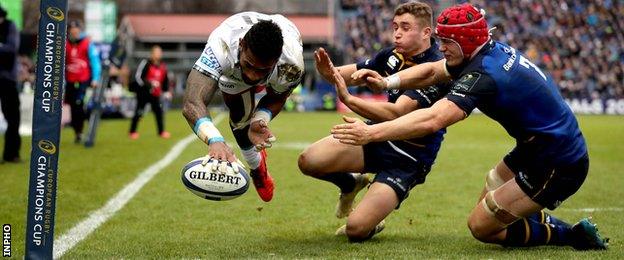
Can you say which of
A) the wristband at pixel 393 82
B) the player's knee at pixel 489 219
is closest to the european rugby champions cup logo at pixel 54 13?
the wristband at pixel 393 82

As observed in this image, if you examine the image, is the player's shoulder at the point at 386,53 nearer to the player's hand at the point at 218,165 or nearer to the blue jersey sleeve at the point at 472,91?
the blue jersey sleeve at the point at 472,91

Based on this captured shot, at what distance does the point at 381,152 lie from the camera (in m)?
7.65

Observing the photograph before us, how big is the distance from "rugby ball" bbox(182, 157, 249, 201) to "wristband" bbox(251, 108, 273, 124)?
1290 mm

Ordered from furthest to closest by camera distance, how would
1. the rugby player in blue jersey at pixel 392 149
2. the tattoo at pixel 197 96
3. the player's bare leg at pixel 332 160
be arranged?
the player's bare leg at pixel 332 160 < the rugby player in blue jersey at pixel 392 149 < the tattoo at pixel 197 96

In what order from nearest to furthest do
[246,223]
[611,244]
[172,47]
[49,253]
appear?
[49,253]
[611,244]
[246,223]
[172,47]

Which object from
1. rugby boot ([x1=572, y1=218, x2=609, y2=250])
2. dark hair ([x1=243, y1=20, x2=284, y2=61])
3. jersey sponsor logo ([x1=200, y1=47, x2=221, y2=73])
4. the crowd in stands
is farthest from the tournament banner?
the crowd in stands

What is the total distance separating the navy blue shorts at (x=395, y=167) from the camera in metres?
7.48

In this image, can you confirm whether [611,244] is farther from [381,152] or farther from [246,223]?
[246,223]

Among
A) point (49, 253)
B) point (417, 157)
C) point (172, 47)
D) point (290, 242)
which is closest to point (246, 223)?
point (290, 242)

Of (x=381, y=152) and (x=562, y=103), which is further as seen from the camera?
(x=381, y=152)

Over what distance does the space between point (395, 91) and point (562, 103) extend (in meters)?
1.53

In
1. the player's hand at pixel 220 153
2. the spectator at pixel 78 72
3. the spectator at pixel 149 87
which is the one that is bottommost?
the spectator at pixel 149 87

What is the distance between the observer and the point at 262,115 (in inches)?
Result: 299

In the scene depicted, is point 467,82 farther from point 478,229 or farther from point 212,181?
point 212,181
